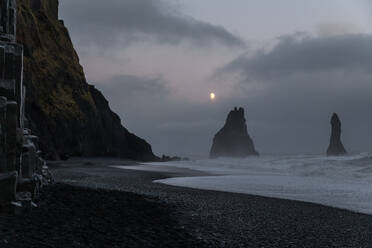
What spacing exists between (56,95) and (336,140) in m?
123

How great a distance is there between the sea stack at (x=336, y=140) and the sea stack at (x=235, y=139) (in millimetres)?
38612

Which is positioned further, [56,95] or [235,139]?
[235,139]

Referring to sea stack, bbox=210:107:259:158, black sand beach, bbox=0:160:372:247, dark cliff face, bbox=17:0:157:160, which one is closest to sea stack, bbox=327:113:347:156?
sea stack, bbox=210:107:259:158

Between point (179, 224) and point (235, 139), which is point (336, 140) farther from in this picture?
point (179, 224)

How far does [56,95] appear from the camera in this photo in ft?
214

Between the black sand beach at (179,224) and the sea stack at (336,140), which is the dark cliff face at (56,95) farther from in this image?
the sea stack at (336,140)

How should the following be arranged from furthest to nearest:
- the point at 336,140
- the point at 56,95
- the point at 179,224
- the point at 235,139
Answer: the point at 235,139, the point at 336,140, the point at 56,95, the point at 179,224

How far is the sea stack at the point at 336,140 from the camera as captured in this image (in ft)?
507

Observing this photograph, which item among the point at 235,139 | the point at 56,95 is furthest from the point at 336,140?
the point at 56,95

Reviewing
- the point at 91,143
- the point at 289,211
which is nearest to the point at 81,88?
the point at 91,143

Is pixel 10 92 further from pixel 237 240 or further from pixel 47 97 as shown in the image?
pixel 47 97

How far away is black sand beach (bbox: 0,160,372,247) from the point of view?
8.91 metres

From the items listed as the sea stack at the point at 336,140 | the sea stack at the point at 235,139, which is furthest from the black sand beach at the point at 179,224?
the sea stack at the point at 235,139

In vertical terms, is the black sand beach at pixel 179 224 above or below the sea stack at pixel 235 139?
below
